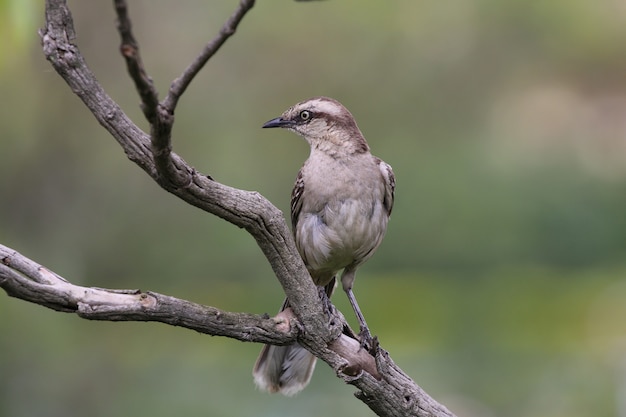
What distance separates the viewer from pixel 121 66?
1120 centimetres

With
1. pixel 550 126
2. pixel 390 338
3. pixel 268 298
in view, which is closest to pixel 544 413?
pixel 390 338

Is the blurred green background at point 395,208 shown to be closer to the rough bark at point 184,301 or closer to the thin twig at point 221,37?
the rough bark at point 184,301

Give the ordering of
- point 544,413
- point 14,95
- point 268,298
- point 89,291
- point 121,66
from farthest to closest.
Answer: point 121,66 → point 14,95 → point 268,298 → point 544,413 → point 89,291

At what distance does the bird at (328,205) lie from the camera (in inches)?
193

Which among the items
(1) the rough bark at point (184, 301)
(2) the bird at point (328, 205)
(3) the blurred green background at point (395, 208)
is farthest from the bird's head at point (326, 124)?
(3) the blurred green background at point (395, 208)

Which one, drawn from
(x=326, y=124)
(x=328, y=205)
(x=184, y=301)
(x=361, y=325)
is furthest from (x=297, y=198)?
(x=184, y=301)

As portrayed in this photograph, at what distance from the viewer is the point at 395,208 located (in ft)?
37.2

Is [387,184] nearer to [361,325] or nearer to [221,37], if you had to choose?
[361,325]

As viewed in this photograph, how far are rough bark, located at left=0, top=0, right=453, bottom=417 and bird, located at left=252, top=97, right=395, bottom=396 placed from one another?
53 centimetres

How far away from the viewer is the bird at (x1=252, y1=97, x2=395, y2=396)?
16.1 feet

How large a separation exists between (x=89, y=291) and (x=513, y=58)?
439 inches

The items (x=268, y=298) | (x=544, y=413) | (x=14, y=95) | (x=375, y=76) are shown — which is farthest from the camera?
(x=375, y=76)

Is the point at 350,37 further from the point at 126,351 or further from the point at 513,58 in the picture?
the point at 126,351

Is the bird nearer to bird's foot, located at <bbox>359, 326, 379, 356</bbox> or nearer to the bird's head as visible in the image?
the bird's head
